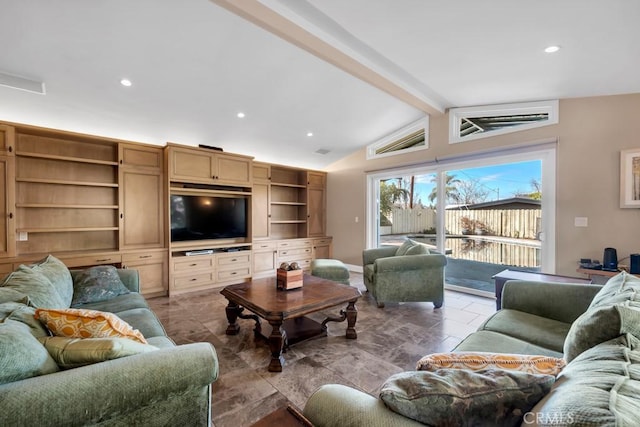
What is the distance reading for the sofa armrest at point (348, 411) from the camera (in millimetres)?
759

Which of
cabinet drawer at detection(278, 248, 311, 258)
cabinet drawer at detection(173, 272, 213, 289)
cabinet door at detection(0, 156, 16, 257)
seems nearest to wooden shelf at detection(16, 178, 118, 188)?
cabinet door at detection(0, 156, 16, 257)

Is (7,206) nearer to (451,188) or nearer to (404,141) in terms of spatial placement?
(404,141)

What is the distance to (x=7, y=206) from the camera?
316 cm

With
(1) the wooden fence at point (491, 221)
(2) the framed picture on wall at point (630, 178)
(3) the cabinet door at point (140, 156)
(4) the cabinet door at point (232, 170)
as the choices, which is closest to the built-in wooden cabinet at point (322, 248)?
(1) the wooden fence at point (491, 221)

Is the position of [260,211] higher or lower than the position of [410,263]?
higher

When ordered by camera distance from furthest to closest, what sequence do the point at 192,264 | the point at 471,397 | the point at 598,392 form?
the point at 192,264 → the point at 471,397 → the point at 598,392

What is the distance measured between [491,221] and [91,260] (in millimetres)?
5581

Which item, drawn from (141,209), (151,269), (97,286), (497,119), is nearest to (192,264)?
(151,269)

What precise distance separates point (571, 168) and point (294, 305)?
12.0 feet

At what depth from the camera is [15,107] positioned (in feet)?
10.3

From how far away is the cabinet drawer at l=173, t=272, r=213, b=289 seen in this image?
4.07m

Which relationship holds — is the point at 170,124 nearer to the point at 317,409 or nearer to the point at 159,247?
the point at 159,247

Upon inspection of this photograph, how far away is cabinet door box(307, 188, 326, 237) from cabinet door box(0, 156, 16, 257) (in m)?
4.47

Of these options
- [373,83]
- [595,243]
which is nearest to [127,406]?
[373,83]
